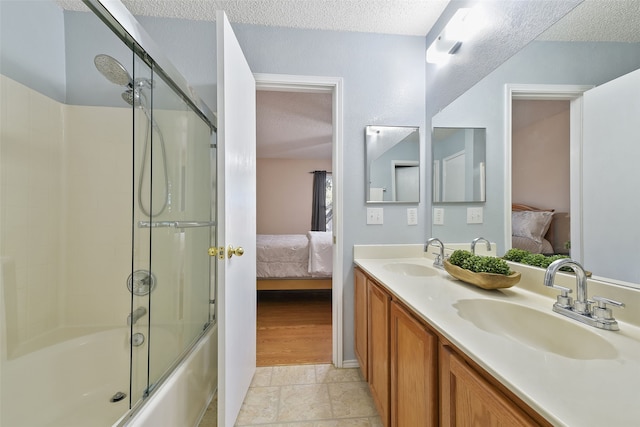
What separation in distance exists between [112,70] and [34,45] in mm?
546

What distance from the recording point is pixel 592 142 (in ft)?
2.54

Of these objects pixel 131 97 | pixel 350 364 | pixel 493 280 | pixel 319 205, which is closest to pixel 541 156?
pixel 493 280

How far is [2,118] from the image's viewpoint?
1.19 meters

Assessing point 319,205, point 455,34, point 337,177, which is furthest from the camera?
point 319,205

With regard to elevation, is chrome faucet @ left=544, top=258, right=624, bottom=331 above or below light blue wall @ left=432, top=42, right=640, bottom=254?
below

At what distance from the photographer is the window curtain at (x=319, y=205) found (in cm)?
543

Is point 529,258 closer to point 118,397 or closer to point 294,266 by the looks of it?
point 118,397

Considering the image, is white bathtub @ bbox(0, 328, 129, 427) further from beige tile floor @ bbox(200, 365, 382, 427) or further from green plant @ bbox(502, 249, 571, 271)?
green plant @ bbox(502, 249, 571, 271)

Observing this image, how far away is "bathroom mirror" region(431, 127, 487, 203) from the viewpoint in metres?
1.33

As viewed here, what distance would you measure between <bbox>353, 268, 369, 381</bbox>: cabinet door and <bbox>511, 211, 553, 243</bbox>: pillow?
0.80 meters

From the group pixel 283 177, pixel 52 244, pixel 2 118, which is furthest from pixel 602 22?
pixel 283 177

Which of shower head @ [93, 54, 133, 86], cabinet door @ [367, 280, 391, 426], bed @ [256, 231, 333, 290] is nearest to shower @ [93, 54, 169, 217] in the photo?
shower head @ [93, 54, 133, 86]

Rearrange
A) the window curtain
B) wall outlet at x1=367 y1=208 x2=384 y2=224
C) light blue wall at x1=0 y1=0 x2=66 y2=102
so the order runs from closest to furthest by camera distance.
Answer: light blue wall at x1=0 y1=0 x2=66 y2=102
wall outlet at x1=367 y1=208 x2=384 y2=224
the window curtain

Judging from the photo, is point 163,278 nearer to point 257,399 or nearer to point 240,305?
point 240,305
